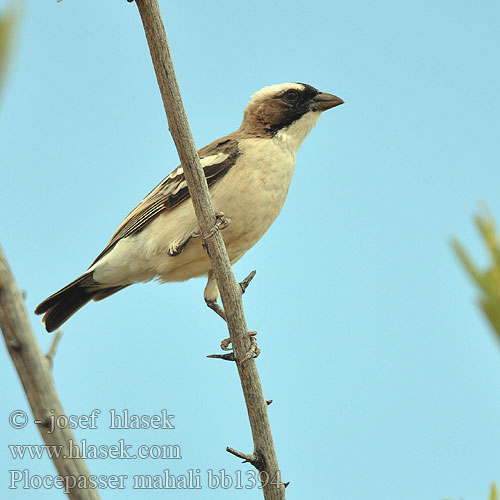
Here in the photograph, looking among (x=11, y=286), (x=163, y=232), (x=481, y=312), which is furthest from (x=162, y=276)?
(x=481, y=312)

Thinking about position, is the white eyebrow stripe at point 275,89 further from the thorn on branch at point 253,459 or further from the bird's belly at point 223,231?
the thorn on branch at point 253,459

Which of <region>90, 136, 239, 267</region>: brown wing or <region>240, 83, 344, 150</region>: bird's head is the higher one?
<region>240, 83, 344, 150</region>: bird's head

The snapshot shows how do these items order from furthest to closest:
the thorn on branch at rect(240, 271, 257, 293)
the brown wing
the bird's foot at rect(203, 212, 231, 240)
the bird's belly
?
the brown wing, the bird's belly, the thorn on branch at rect(240, 271, 257, 293), the bird's foot at rect(203, 212, 231, 240)

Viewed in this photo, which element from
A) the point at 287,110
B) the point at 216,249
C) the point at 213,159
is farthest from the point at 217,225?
the point at 287,110

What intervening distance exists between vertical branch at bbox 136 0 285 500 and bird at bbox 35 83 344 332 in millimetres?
1442

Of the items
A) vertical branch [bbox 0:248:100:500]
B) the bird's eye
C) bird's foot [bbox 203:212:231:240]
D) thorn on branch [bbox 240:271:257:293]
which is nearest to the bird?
the bird's eye

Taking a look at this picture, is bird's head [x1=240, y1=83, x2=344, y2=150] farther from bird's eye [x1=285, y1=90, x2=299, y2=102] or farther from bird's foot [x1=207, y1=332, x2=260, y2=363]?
bird's foot [x1=207, y1=332, x2=260, y2=363]

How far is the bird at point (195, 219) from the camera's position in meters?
5.63

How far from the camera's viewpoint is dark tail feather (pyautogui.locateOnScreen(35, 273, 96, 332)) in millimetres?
6105

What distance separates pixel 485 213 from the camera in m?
0.78

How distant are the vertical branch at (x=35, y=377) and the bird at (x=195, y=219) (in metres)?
4.10

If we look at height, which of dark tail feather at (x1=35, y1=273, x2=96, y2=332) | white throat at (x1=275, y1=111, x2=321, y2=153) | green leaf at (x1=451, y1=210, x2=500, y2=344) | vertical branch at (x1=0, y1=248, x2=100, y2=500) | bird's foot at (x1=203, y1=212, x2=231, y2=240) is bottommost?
green leaf at (x1=451, y1=210, x2=500, y2=344)

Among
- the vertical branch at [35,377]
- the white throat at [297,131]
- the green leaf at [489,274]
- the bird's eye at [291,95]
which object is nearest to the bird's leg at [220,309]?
the white throat at [297,131]

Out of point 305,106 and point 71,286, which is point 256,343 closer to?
point 71,286
